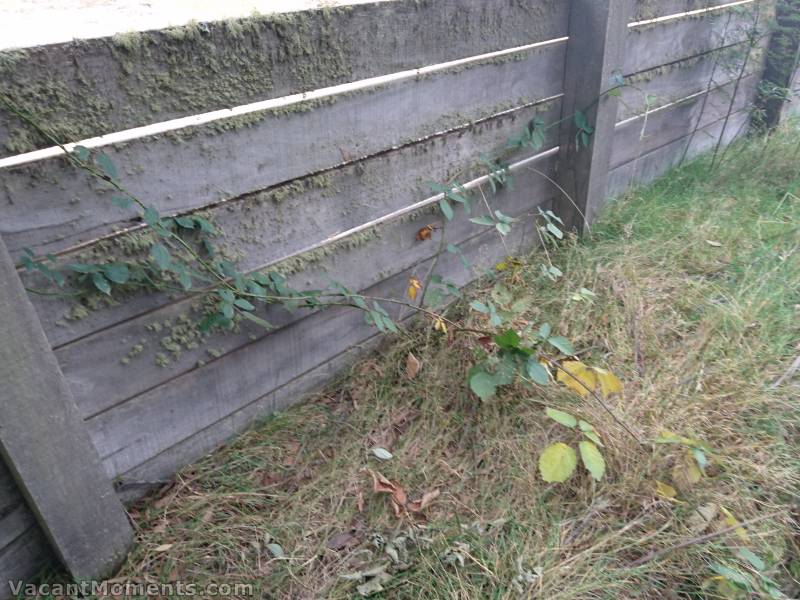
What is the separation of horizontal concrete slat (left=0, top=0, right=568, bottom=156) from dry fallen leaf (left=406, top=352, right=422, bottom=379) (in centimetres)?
96

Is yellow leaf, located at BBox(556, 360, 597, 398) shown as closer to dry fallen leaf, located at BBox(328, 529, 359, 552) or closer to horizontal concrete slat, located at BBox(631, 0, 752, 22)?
dry fallen leaf, located at BBox(328, 529, 359, 552)

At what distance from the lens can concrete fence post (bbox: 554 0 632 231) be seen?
2469mm

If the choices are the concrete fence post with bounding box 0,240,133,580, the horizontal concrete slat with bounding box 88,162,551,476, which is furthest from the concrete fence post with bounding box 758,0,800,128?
the concrete fence post with bounding box 0,240,133,580

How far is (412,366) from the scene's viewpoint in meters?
2.11

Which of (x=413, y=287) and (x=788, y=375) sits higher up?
(x=413, y=287)

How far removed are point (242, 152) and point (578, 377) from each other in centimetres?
125

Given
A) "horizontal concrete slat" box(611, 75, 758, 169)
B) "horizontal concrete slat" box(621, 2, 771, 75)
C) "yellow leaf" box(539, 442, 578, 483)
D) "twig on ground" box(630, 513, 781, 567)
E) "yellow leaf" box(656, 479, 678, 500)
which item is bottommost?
"twig on ground" box(630, 513, 781, 567)

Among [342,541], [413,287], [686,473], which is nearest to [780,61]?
[413,287]

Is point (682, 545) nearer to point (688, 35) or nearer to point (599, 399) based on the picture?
point (599, 399)

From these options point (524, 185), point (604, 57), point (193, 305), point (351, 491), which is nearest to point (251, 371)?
point (193, 305)

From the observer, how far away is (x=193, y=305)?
162 centimetres

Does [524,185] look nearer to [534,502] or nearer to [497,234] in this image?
[497,234]

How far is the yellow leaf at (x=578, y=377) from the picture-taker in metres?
1.92

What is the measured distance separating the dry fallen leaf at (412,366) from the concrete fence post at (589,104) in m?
1.23
